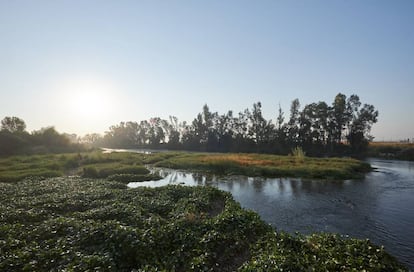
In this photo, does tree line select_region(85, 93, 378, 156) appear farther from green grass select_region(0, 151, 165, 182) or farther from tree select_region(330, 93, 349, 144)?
green grass select_region(0, 151, 165, 182)

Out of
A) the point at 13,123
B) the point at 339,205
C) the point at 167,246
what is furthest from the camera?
the point at 13,123

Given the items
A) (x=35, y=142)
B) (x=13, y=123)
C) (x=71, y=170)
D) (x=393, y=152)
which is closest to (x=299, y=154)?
(x=71, y=170)

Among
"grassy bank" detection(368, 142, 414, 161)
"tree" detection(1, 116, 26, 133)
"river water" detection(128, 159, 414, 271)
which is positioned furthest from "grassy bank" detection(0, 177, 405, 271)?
"tree" detection(1, 116, 26, 133)

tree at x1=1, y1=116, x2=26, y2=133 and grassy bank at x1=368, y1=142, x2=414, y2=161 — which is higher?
tree at x1=1, y1=116, x2=26, y2=133

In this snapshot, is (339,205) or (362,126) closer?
(339,205)

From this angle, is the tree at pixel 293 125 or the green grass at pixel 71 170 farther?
the tree at pixel 293 125

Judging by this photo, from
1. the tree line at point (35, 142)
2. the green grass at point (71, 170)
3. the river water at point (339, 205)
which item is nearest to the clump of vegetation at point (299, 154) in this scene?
the river water at point (339, 205)

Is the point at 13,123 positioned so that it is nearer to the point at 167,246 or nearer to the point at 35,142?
the point at 35,142

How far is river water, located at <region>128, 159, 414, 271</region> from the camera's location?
15.0 metres

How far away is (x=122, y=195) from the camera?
20.5m

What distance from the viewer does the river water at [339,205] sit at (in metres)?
15.0

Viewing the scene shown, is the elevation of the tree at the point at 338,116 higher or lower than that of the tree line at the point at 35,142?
higher

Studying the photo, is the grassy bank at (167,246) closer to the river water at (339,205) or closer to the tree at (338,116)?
the river water at (339,205)

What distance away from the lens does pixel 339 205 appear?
21.0 metres
